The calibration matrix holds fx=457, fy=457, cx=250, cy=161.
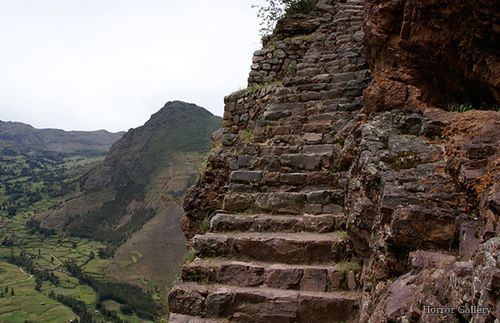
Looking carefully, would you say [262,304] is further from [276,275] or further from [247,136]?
[247,136]

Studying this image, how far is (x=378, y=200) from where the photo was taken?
199 inches

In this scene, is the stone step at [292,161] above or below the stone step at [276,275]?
above

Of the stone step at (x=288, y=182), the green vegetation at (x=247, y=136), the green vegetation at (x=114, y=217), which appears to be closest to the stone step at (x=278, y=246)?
the stone step at (x=288, y=182)

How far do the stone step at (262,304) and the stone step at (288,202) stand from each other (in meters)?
1.75

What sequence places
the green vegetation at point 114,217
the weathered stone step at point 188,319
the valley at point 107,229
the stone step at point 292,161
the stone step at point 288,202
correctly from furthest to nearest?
the green vegetation at point 114,217 < the valley at point 107,229 < the stone step at point 292,161 < the stone step at point 288,202 < the weathered stone step at point 188,319

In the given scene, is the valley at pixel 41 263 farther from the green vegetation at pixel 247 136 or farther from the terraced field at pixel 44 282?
the green vegetation at pixel 247 136

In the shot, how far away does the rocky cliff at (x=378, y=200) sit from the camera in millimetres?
3938

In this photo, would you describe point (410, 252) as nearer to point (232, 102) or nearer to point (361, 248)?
point (361, 248)

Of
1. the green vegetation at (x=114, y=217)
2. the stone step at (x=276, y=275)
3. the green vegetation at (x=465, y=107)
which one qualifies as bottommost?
the green vegetation at (x=114, y=217)

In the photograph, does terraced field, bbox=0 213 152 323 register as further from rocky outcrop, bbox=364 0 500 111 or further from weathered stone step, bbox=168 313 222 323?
rocky outcrop, bbox=364 0 500 111

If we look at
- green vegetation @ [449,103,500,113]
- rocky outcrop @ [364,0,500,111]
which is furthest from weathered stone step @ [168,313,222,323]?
green vegetation @ [449,103,500,113]

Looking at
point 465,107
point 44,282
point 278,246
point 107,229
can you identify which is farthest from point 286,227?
point 107,229

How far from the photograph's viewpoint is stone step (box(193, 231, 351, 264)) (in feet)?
19.7

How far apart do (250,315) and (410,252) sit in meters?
2.13
